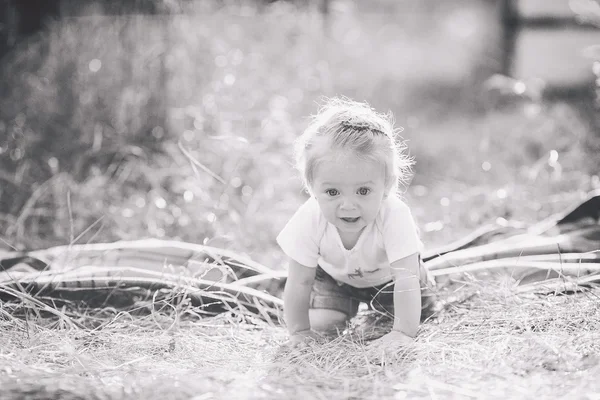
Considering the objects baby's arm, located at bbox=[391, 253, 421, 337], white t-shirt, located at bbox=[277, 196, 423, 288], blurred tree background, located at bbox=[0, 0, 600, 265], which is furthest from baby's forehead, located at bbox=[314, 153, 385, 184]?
blurred tree background, located at bbox=[0, 0, 600, 265]

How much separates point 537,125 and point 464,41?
2166mm

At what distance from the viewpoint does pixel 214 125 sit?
3.86 m

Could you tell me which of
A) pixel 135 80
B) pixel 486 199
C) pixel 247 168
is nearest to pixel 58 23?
pixel 135 80

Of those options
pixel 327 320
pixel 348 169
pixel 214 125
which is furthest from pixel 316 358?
pixel 214 125

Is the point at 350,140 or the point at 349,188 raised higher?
the point at 350,140

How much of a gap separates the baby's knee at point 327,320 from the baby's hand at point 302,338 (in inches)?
3.8

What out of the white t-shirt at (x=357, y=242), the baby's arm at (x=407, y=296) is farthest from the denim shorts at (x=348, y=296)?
the baby's arm at (x=407, y=296)

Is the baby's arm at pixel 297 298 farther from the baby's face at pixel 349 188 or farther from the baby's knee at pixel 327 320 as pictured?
the baby's face at pixel 349 188

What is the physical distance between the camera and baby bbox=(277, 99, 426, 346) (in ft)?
6.93

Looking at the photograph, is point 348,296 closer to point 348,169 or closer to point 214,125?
point 348,169

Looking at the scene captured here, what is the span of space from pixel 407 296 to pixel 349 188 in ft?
1.24

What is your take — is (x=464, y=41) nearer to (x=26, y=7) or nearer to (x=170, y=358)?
(x=26, y=7)

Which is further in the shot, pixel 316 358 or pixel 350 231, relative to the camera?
pixel 350 231

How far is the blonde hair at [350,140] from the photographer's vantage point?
2.10m
